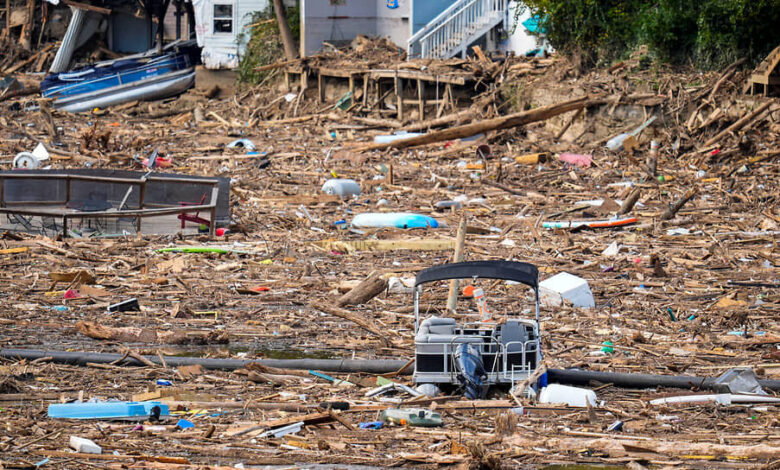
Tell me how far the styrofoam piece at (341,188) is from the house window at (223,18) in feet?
61.4

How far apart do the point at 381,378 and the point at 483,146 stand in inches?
649

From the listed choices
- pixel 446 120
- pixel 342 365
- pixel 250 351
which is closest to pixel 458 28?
pixel 446 120

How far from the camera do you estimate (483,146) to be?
24.7 meters

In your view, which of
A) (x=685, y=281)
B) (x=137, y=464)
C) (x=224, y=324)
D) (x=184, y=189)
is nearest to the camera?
(x=137, y=464)

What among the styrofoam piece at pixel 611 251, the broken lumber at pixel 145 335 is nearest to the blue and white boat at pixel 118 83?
the styrofoam piece at pixel 611 251

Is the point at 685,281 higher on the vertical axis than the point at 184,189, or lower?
lower

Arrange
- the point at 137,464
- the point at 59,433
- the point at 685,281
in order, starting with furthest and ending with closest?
the point at 685,281
the point at 59,433
the point at 137,464

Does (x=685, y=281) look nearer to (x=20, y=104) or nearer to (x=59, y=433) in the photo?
(x=59, y=433)

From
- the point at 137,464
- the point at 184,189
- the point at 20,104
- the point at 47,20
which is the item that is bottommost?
the point at 137,464

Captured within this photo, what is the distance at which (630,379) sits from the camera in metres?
8.59

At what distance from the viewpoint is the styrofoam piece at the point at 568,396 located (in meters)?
7.97

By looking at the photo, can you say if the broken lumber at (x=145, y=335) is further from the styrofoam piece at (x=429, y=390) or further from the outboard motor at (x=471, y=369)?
the outboard motor at (x=471, y=369)

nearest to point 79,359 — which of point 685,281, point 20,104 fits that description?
point 685,281

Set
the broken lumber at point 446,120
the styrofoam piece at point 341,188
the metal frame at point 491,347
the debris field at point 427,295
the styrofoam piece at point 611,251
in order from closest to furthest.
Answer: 1. the debris field at point 427,295
2. the metal frame at point 491,347
3. the styrofoam piece at point 611,251
4. the styrofoam piece at point 341,188
5. the broken lumber at point 446,120
